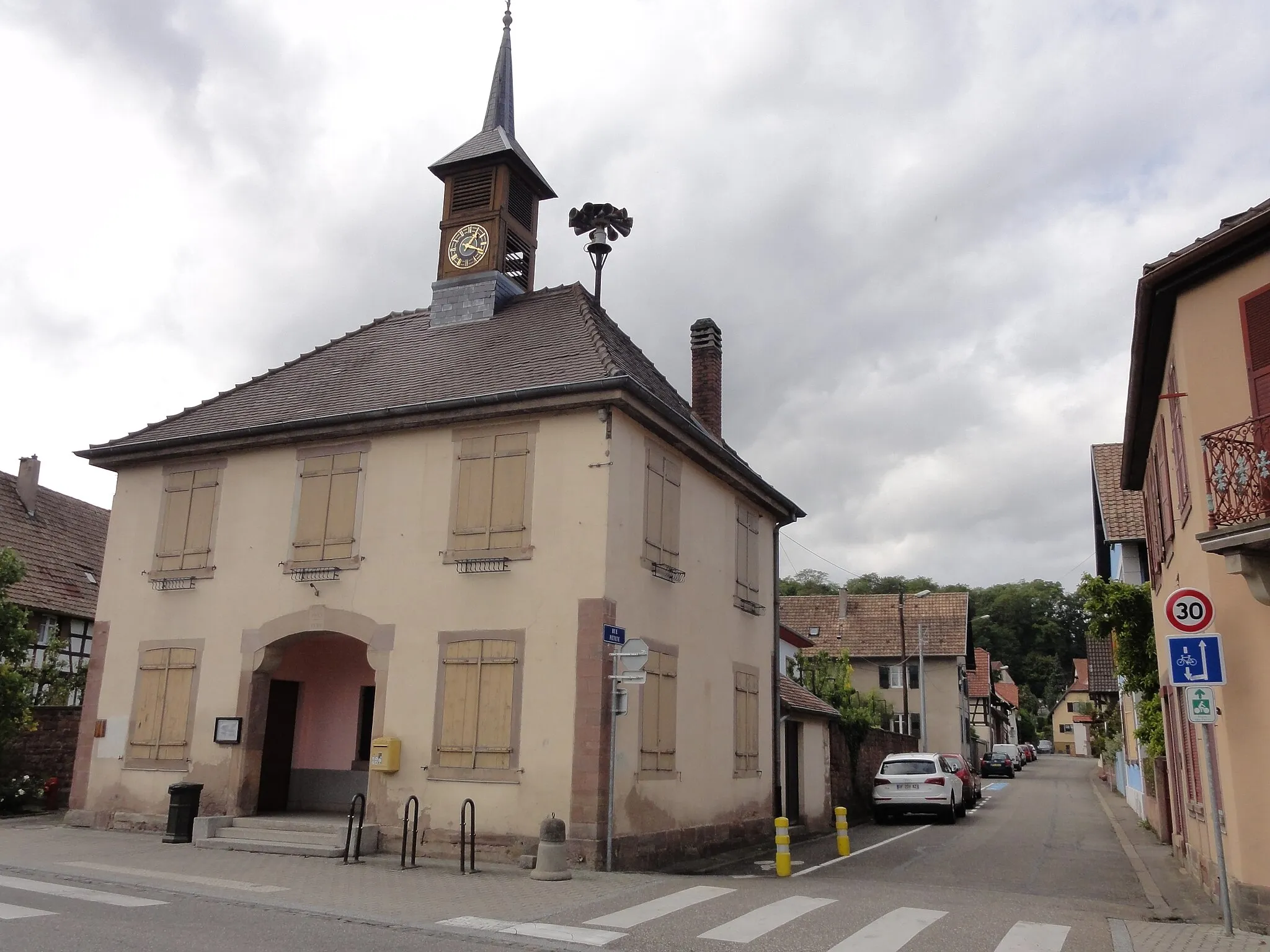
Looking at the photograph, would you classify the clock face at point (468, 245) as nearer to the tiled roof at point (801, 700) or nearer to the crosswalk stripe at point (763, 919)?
the tiled roof at point (801, 700)

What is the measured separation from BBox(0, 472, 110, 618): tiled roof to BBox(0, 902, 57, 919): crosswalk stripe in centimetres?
1759

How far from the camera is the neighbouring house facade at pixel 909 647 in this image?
46938 millimetres

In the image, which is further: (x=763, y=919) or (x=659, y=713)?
(x=659, y=713)

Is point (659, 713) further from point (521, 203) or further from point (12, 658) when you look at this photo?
point (12, 658)

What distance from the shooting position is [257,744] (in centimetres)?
1605

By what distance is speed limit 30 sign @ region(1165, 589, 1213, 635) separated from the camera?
31.4 feet

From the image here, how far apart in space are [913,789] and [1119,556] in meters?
7.19

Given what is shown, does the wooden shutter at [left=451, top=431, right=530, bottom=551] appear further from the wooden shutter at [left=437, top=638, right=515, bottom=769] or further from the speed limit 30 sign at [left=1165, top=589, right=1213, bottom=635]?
the speed limit 30 sign at [left=1165, top=589, right=1213, bottom=635]

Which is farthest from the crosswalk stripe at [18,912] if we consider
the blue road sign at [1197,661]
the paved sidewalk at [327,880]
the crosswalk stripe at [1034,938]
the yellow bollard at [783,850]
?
the blue road sign at [1197,661]

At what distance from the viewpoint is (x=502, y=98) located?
22.0m

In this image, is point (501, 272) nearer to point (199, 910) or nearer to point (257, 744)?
point (257, 744)

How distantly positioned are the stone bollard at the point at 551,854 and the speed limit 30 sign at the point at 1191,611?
7.07m

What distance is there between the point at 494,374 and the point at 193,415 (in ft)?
21.0

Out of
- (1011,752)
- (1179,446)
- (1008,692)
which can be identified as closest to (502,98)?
(1179,446)
